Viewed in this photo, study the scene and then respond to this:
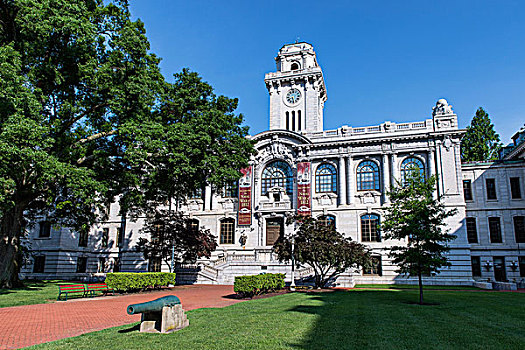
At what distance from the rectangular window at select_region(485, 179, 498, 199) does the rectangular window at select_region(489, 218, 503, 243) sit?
2.28 meters

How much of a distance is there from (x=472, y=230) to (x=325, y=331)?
3355cm

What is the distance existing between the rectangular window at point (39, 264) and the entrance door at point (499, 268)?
145 ft

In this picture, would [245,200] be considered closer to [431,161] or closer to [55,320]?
[431,161]

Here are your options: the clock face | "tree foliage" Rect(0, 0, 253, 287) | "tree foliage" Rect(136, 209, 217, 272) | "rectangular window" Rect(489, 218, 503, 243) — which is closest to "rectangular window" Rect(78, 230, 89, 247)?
"tree foliage" Rect(136, 209, 217, 272)

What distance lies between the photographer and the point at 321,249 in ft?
82.1

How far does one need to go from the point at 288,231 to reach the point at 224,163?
42.2ft

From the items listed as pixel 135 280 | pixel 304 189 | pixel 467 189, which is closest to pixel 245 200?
pixel 304 189

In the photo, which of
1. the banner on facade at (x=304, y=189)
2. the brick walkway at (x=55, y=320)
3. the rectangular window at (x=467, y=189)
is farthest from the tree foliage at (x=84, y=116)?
the rectangular window at (x=467, y=189)

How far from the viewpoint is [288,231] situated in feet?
125

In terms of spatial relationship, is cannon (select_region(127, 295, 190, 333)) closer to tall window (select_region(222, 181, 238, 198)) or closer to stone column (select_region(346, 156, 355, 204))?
stone column (select_region(346, 156, 355, 204))

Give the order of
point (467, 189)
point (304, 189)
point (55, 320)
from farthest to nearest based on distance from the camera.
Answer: point (304, 189)
point (467, 189)
point (55, 320)

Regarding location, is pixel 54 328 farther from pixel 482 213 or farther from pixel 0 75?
pixel 482 213

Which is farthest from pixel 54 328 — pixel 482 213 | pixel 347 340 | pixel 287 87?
pixel 287 87

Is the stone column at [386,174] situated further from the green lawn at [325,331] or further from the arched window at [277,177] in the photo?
the green lawn at [325,331]
